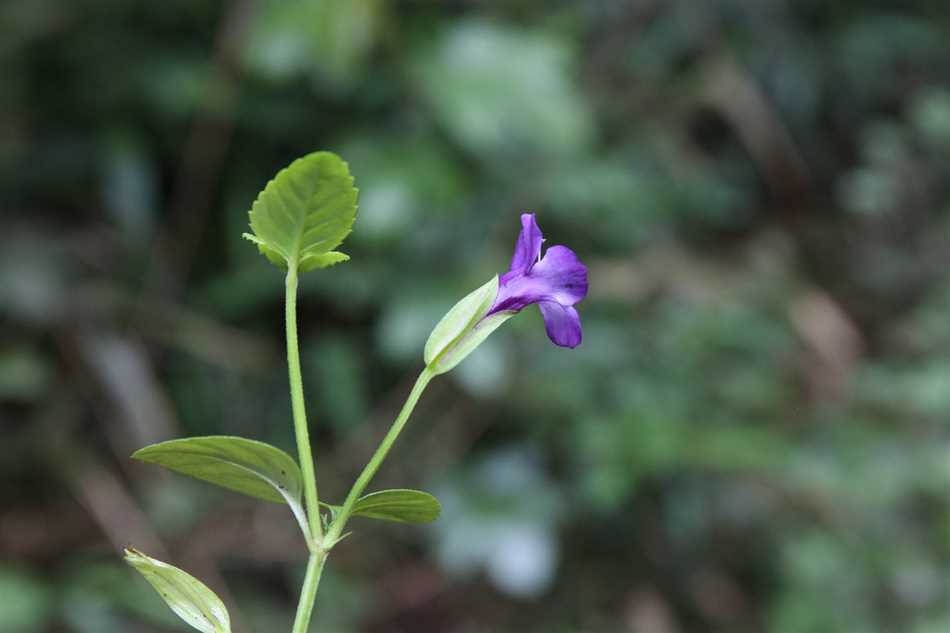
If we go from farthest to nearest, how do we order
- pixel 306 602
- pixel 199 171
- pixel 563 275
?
pixel 199 171 < pixel 563 275 < pixel 306 602

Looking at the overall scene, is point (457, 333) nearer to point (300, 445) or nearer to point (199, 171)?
point (300, 445)

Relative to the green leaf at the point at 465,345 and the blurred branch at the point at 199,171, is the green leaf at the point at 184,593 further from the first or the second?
the blurred branch at the point at 199,171

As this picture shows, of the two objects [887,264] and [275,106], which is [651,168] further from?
[275,106]

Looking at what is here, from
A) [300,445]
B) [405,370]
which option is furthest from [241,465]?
[405,370]

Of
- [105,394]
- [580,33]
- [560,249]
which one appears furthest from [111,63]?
[560,249]

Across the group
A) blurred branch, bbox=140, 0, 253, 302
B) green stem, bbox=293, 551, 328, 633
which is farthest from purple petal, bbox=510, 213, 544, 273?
blurred branch, bbox=140, 0, 253, 302

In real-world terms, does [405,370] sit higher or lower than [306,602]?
higher

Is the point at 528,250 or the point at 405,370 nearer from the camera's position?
the point at 528,250
